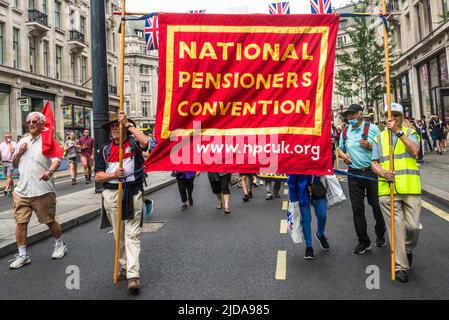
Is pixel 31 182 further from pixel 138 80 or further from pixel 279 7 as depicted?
pixel 138 80

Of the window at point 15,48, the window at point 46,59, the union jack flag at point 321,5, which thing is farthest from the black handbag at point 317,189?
the window at point 46,59

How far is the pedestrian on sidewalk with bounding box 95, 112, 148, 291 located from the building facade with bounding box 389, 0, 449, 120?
66.4ft

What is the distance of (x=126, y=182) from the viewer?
13.7 feet

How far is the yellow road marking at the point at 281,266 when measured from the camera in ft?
13.8

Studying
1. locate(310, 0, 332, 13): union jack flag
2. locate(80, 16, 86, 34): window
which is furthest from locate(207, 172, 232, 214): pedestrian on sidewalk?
locate(80, 16, 86, 34): window

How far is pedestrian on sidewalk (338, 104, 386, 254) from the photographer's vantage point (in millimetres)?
5090

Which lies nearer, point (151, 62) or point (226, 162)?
point (226, 162)

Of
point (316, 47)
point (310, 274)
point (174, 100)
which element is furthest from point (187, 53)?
point (310, 274)

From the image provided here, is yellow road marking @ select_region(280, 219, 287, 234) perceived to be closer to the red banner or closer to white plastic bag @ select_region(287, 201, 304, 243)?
white plastic bag @ select_region(287, 201, 304, 243)

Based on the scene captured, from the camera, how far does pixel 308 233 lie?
195 inches

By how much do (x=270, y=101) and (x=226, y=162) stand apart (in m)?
0.80

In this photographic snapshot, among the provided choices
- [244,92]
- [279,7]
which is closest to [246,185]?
[279,7]
